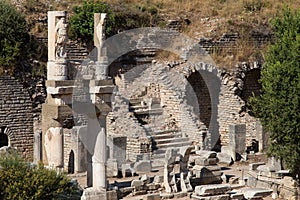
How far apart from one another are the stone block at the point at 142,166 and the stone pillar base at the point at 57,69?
22.9ft

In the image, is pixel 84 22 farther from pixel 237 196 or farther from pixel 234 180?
pixel 237 196


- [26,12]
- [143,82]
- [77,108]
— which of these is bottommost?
[77,108]

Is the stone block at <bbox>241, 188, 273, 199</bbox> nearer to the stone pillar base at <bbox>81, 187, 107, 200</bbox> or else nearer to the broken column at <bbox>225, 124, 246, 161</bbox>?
the stone pillar base at <bbox>81, 187, 107, 200</bbox>

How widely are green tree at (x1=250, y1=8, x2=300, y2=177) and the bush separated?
6.55 meters

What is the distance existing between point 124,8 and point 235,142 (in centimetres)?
962

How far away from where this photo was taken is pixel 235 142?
2734 cm

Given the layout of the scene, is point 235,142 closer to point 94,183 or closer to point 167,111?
point 167,111

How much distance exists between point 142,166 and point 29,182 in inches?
326

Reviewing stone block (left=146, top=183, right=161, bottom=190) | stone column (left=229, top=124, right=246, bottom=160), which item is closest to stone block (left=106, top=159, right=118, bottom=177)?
stone block (left=146, top=183, right=161, bottom=190)

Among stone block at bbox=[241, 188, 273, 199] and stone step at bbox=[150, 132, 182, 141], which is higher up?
stone step at bbox=[150, 132, 182, 141]

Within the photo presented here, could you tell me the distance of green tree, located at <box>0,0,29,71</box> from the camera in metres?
27.4

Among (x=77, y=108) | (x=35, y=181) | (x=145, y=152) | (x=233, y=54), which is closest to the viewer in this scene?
(x=35, y=181)

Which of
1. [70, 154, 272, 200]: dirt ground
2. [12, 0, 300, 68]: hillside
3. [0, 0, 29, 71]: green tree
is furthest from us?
[12, 0, 300, 68]: hillside

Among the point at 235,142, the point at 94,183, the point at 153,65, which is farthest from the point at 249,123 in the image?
the point at 94,183
